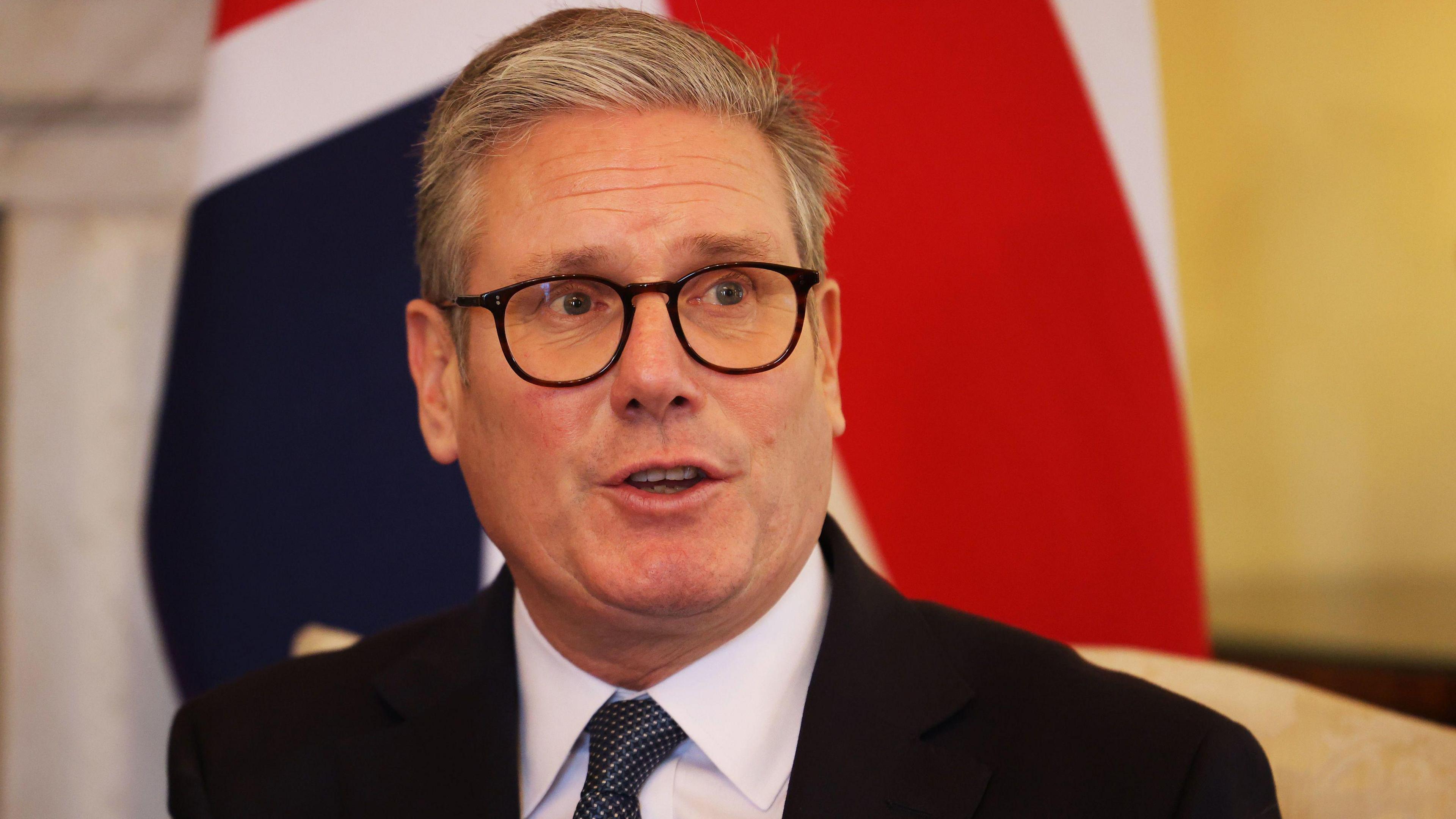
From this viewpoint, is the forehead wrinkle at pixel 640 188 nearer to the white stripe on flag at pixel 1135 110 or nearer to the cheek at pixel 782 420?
the cheek at pixel 782 420

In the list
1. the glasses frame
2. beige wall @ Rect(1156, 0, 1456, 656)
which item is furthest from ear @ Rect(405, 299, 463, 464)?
beige wall @ Rect(1156, 0, 1456, 656)

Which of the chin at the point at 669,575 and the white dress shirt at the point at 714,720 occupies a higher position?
the chin at the point at 669,575

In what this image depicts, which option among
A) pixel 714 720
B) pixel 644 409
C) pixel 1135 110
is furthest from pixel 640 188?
pixel 1135 110

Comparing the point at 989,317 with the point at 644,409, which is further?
the point at 989,317

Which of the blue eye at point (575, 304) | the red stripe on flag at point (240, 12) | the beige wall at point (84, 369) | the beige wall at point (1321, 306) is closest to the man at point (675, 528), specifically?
the blue eye at point (575, 304)

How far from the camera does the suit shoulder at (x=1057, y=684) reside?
3.96ft

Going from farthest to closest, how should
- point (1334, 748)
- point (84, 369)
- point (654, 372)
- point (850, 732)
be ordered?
1. point (84, 369)
2. point (1334, 748)
3. point (850, 732)
4. point (654, 372)

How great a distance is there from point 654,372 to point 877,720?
0.46 metres

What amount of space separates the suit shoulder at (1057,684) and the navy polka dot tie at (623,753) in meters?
0.35

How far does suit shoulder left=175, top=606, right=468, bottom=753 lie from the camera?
1.48 m

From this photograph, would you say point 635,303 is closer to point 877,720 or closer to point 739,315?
point 739,315

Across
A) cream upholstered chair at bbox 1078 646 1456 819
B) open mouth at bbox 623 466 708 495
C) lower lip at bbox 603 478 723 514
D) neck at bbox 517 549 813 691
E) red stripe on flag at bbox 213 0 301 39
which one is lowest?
cream upholstered chair at bbox 1078 646 1456 819

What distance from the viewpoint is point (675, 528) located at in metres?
1.14

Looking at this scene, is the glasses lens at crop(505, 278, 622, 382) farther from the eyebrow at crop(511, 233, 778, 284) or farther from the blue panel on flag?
the blue panel on flag
